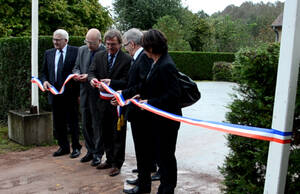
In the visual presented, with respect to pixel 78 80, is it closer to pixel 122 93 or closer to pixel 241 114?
pixel 122 93

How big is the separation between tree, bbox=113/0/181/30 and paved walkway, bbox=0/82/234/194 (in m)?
32.8

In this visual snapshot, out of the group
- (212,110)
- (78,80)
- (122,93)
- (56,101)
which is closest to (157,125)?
(122,93)

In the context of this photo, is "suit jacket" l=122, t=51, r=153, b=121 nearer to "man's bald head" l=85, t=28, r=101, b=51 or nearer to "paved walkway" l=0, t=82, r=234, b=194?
"paved walkway" l=0, t=82, r=234, b=194

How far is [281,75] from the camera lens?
233 cm

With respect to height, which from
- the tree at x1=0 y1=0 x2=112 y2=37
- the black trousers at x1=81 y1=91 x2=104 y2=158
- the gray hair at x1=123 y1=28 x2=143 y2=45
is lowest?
the black trousers at x1=81 y1=91 x2=104 y2=158

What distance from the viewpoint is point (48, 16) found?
47.8 feet

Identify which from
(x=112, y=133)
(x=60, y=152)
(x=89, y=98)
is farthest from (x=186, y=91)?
(x=60, y=152)

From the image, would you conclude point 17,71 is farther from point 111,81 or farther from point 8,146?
point 111,81

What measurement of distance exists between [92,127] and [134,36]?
207 cm

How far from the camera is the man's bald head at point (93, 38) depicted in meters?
5.68

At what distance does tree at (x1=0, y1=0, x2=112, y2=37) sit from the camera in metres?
14.0

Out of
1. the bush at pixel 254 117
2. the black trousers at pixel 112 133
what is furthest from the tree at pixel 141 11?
the bush at pixel 254 117

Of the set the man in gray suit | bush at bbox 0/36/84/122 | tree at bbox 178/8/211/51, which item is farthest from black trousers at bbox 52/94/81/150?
tree at bbox 178/8/211/51

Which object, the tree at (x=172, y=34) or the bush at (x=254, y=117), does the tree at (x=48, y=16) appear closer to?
the bush at (x=254, y=117)
